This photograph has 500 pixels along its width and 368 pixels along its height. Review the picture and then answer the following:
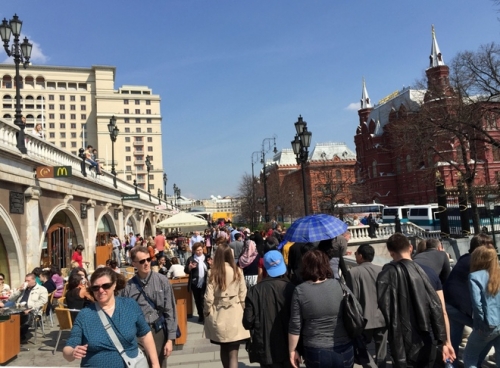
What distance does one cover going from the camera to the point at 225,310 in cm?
486

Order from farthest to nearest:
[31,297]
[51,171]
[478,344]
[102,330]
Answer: [51,171] < [31,297] < [478,344] < [102,330]

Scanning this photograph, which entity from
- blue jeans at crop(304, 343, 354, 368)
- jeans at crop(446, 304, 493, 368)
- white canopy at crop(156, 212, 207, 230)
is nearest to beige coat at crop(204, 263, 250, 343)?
blue jeans at crop(304, 343, 354, 368)

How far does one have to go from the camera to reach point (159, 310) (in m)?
4.51

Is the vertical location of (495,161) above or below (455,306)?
above

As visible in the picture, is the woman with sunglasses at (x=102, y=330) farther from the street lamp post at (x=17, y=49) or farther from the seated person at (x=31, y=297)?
the street lamp post at (x=17, y=49)

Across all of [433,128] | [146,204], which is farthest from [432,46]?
[146,204]

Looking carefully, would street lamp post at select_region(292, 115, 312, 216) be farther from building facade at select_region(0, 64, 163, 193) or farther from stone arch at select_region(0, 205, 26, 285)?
building facade at select_region(0, 64, 163, 193)

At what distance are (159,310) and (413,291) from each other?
104 inches

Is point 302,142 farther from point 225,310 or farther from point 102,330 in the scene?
point 102,330

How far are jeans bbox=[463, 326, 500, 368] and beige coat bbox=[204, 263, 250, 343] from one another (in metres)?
2.45

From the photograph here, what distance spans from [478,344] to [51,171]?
12558 mm

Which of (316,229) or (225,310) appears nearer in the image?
(225,310)

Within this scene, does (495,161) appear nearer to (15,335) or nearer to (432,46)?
(432,46)

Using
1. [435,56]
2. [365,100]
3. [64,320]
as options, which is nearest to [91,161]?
[64,320]
